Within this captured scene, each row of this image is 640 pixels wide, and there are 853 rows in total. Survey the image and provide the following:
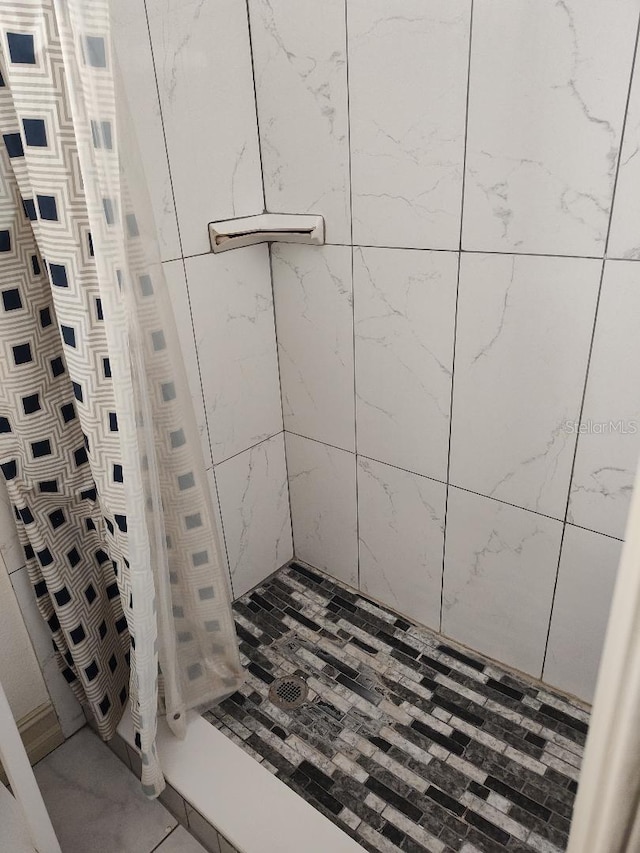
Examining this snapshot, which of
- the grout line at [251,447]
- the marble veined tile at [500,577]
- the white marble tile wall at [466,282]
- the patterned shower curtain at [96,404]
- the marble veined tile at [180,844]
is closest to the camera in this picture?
the patterned shower curtain at [96,404]

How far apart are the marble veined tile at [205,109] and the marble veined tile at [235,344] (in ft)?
0.31

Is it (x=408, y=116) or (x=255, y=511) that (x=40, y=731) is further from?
(x=408, y=116)

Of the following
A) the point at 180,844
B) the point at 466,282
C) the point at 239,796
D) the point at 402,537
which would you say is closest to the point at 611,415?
the point at 466,282

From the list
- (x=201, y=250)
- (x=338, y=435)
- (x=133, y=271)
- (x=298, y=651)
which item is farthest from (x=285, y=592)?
(x=133, y=271)

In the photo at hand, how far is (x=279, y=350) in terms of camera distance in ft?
5.67

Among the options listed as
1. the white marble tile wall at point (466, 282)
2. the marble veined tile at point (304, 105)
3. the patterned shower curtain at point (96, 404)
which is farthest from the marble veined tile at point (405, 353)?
the patterned shower curtain at point (96, 404)

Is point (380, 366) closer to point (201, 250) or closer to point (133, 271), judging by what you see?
point (201, 250)

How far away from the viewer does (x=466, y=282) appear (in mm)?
1272

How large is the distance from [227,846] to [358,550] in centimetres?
82

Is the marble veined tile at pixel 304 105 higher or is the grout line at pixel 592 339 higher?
the marble veined tile at pixel 304 105

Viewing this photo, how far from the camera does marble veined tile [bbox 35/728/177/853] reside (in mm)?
1285

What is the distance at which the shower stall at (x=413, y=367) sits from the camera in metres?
1.10

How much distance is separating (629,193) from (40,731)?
1.71 m

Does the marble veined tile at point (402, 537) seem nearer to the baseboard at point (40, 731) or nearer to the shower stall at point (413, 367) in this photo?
the shower stall at point (413, 367)
